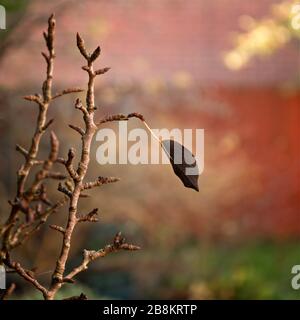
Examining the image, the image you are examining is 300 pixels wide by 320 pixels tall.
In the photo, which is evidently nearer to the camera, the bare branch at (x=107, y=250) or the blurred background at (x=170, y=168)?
the bare branch at (x=107, y=250)

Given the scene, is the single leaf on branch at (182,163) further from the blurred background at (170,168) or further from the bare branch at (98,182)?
the blurred background at (170,168)

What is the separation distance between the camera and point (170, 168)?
6.85m

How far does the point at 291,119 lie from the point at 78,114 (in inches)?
200

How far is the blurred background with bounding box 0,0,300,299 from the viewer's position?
600 cm

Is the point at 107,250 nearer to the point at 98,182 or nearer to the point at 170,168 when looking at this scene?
the point at 98,182

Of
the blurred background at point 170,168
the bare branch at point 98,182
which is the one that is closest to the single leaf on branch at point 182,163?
the bare branch at point 98,182

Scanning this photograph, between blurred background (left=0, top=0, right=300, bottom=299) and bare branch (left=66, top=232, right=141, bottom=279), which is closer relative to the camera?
bare branch (left=66, top=232, right=141, bottom=279)

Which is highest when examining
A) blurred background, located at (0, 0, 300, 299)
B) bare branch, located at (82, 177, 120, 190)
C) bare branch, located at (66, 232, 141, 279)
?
blurred background, located at (0, 0, 300, 299)

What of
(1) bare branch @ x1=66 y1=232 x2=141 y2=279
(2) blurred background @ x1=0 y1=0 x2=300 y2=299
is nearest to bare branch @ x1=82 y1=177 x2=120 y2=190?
(1) bare branch @ x1=66 y1=232 x2=141 y2=279

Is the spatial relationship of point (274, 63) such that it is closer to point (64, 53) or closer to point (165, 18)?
point (165, 18)

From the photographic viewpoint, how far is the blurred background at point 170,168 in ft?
19.7

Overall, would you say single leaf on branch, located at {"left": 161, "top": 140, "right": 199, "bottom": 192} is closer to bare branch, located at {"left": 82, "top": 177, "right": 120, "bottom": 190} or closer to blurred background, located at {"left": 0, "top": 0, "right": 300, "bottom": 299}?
bare branch, located at {"left": 82, "top": 177, "right": 120, "bottom": 190}

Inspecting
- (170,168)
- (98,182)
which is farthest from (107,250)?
(170,168)

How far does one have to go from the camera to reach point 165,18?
12000mm
